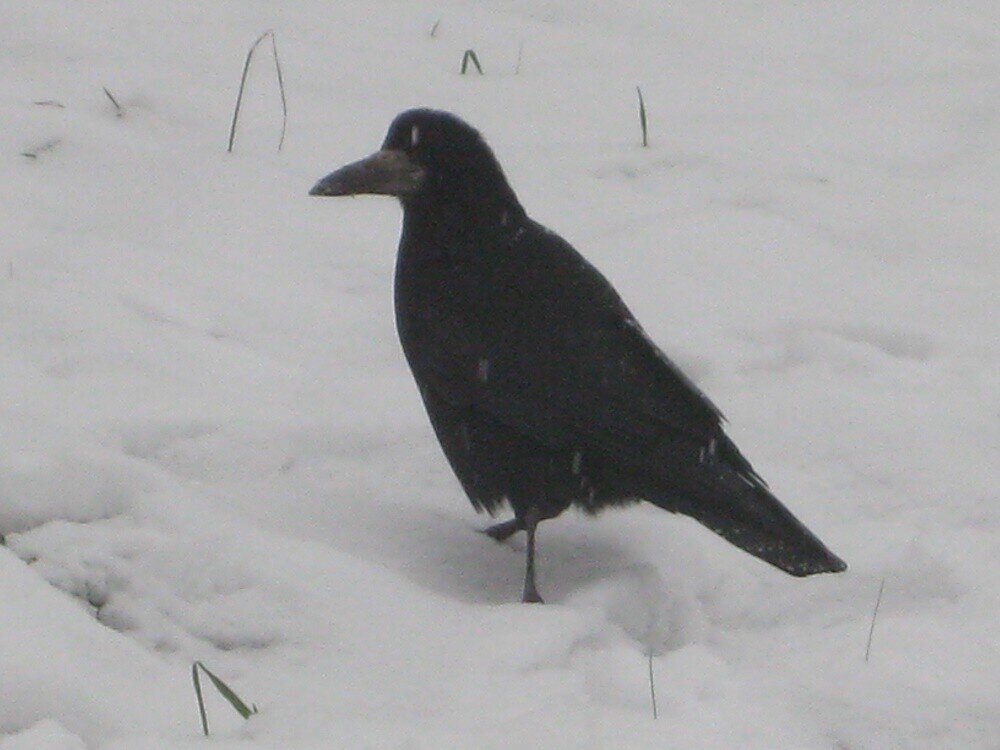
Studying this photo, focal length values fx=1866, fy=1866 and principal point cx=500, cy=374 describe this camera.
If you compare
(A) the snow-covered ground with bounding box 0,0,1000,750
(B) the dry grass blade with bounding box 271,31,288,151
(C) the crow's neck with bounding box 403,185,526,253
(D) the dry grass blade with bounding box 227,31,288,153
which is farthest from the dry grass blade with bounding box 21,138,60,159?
(C) the crow's neck with bounding box 403,185,526,253

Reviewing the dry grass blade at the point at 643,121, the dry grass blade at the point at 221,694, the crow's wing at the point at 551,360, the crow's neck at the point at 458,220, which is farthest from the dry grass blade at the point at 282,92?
the dry grass blade at the point at 221,694

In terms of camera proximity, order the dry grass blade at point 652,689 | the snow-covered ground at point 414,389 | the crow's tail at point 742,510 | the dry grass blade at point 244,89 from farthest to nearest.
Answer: the dry grass blade at point 244,89
the crow's tail at point 742,510
the snow-covered ground at point 414,389
the dry grass blade at point 652,689

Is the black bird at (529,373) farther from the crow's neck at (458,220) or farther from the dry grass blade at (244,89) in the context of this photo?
the dry grass blade at (244,89)

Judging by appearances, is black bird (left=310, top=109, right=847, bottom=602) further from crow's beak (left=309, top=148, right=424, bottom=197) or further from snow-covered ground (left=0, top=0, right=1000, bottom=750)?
snow-covered ground (left=0, top=0, right=1000, bottom=750)

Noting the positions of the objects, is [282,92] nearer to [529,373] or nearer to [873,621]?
[529,373]

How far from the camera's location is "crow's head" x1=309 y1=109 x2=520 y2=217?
168 inches

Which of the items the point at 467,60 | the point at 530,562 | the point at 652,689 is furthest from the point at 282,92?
the point at 652,689

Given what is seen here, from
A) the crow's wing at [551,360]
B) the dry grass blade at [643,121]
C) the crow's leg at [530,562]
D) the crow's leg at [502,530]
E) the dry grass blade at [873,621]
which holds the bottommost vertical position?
the crow's leg at [502,530]

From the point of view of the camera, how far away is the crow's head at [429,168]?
427 centimetres

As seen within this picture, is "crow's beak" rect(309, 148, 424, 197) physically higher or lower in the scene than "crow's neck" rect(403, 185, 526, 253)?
higher

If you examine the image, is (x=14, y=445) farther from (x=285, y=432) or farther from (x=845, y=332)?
(x=845, y=332)

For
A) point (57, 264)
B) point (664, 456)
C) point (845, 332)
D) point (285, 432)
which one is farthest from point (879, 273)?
point (57, 264)

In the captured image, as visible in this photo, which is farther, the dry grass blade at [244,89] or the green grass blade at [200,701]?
the dry grass blade at [244,89]

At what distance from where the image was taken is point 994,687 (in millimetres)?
3311
